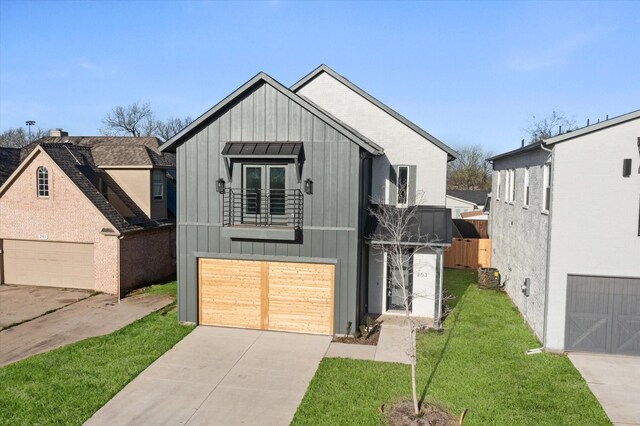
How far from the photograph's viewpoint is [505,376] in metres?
11.3

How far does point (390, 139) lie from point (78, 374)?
12.2 metres

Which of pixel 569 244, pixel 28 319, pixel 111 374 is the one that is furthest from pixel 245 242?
pixel 569 244

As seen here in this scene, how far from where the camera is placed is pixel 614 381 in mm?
11258

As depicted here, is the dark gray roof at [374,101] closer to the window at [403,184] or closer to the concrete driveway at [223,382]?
the window at [403,184]

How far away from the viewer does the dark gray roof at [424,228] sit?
15531 millimetres

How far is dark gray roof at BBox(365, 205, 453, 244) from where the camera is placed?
15.5 m

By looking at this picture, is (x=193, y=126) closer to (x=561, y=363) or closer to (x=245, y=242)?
(x=245, y=242)

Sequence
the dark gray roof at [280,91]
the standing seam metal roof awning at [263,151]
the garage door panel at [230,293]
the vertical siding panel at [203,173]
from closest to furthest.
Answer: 1. the dark gray roof at [280,91]
2. the standing seam metal roof awning at [263,151]
3. the vertical siding panel at [203,173]
4. the garage door panel at [230,293]

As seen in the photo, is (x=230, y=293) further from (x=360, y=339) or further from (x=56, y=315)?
(x=56, y=315)

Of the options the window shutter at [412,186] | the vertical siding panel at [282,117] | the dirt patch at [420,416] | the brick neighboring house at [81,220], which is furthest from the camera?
the brick neighboring house at [81,220]

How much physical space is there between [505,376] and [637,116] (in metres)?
7.33

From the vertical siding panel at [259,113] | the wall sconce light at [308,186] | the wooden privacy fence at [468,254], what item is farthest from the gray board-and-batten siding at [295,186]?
the wooden privacy fence at [468,254]

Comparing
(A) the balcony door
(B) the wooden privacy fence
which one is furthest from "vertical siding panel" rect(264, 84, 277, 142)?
(B) the wooden privacy fence

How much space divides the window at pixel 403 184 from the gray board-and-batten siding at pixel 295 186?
344cm
